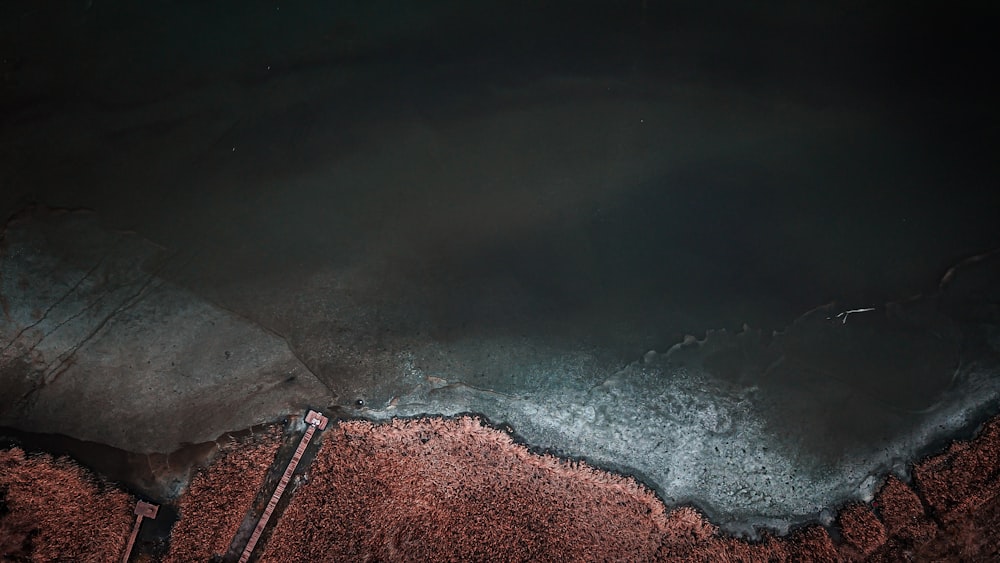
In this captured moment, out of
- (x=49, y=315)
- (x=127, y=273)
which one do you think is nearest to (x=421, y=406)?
(x=127, y=273)

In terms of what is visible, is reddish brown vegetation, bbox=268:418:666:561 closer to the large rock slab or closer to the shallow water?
the shallow water

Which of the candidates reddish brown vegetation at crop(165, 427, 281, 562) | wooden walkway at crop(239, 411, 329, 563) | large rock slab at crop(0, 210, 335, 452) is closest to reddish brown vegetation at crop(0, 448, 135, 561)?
large rock slab at crop(0, 210, 335, 452)

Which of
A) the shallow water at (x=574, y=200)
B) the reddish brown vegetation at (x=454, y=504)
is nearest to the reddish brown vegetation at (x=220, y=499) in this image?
the reddish brown vegetation at (x=454, y=504)

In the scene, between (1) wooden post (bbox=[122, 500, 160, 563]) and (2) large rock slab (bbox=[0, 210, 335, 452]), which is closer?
(1) wooden post (bbox=[122, 500, 160, 563])

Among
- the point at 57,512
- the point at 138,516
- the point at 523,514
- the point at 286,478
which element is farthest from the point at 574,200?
the point at 57,512

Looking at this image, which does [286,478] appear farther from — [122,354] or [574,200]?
[574,200]

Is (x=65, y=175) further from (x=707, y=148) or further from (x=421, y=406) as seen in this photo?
(x=707, y=148)
